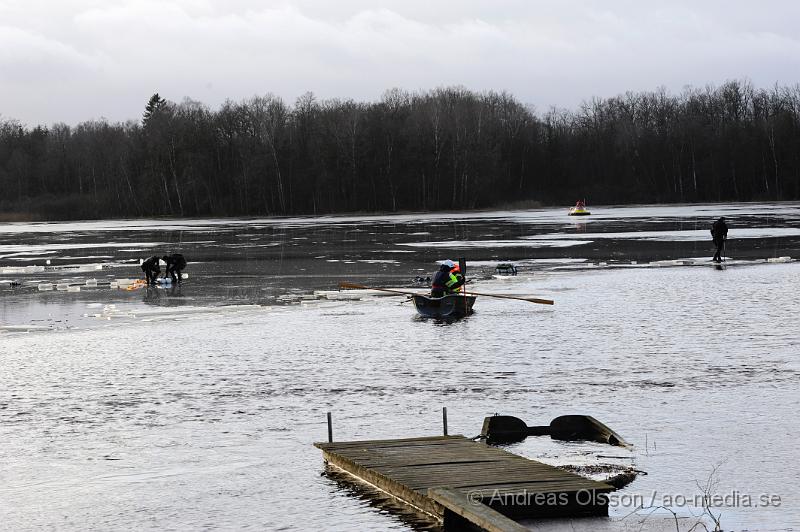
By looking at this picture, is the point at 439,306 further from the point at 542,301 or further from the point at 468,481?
the point at 468,481

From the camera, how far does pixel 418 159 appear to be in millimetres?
107000

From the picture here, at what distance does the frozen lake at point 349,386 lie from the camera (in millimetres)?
10695

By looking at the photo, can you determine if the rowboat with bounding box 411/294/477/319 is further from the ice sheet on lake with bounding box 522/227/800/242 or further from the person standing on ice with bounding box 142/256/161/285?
the ice sheet on lake with bounding box 522/227/800/242

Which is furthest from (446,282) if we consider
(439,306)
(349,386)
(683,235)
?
(683,235)

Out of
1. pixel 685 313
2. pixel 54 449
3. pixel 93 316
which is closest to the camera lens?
Answer: pixel 54 449

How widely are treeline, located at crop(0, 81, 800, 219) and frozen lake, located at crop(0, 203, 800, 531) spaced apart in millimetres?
74132

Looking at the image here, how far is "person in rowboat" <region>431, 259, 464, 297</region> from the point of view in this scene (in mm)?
24891

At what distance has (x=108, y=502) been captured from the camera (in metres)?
10.8

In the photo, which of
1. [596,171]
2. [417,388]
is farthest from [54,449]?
[596,171]

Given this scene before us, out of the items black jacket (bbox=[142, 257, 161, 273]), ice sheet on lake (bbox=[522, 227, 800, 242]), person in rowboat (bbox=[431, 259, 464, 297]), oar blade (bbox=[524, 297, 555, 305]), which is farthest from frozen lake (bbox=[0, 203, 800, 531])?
ice sheet on lake (bbox=[522, 227, 800, 242])

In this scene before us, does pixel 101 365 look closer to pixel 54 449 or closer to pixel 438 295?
pixel 54 449

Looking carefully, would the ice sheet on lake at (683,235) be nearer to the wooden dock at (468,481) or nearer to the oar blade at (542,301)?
the oar blade at (542,301)

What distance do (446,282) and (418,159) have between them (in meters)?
82.6

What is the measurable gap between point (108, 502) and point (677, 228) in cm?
5212
